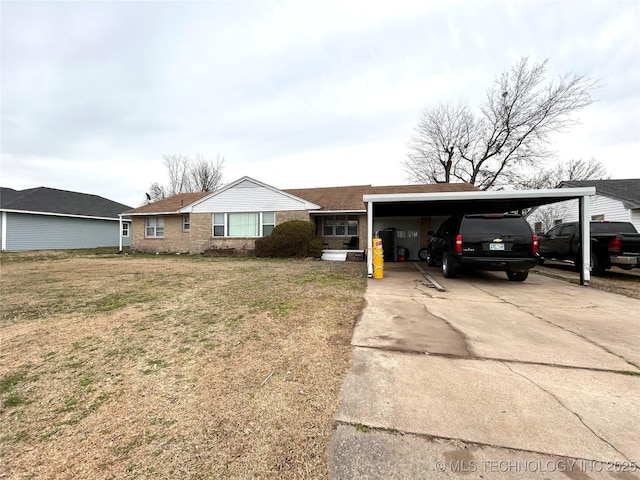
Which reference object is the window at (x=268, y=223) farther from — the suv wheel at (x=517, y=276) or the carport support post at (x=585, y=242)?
the carport support post at (x=585, y=242)

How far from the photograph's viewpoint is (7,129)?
15.6m

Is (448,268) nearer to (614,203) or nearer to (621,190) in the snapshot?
(614,203)

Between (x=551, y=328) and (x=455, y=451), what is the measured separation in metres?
3.43

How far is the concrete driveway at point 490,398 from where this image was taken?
5.12 feet

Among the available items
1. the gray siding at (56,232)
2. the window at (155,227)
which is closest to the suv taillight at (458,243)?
the window at (155,227)

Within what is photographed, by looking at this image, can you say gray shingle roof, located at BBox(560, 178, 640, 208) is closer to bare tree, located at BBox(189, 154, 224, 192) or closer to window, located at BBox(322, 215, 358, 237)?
window, located at BBox(322, 215, 358, 237)

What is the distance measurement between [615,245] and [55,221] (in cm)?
3212

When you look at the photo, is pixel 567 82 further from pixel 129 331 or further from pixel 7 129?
pixel 7 129

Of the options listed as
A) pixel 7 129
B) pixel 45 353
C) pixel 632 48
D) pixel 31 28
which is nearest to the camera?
pixel 45 353

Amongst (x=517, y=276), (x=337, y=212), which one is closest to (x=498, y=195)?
(x=517, y=276)

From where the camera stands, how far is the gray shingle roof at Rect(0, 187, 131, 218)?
19.6m

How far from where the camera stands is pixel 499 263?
698 centimetres

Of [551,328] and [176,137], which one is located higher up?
[176,137]

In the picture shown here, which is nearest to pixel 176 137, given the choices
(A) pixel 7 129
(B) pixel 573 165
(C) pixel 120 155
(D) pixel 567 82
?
(C) pixel 120 155
